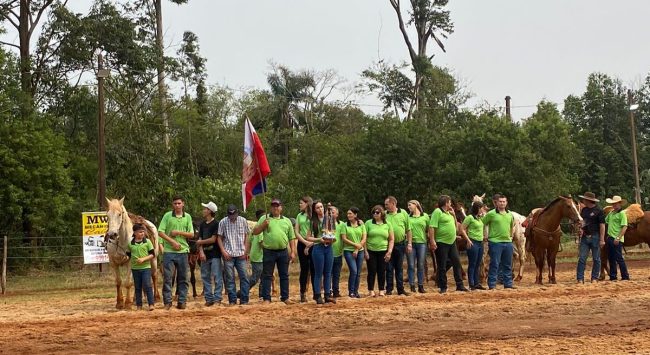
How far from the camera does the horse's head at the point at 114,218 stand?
15320 millimetres

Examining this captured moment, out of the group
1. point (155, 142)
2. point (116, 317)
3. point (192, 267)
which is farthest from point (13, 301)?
point (155, 142)

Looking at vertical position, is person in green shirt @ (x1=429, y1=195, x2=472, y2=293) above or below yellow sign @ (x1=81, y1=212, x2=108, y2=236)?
below

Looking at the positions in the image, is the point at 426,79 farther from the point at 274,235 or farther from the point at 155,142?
the point at 274,235

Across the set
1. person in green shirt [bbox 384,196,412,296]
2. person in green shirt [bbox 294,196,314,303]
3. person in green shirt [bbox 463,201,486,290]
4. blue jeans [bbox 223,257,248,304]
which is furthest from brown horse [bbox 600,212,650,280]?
blue jeans [bbox 223,257,248,304]

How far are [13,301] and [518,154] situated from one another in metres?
18.7

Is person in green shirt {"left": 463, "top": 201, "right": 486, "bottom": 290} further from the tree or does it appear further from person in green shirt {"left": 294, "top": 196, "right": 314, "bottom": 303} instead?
the tree

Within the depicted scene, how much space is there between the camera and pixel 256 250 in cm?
1653

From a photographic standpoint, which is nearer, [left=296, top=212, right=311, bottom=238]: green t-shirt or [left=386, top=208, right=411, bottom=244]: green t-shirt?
[left=296, top=212, right=311, bottom=238]: green t-shirt

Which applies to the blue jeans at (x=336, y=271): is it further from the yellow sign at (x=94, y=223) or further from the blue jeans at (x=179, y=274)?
the yellow sign at (x=94, y=223)

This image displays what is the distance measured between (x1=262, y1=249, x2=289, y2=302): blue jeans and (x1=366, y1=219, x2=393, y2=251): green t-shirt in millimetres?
1932

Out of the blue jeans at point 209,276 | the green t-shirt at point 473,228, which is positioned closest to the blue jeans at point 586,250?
the green t-shirt at point 473,228

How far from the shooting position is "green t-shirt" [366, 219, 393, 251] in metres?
16.5

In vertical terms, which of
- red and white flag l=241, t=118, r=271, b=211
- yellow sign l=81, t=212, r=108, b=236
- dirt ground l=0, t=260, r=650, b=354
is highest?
red and white flag l=241, t=118, r=271, b=211

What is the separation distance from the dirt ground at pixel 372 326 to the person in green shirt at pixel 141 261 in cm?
48
